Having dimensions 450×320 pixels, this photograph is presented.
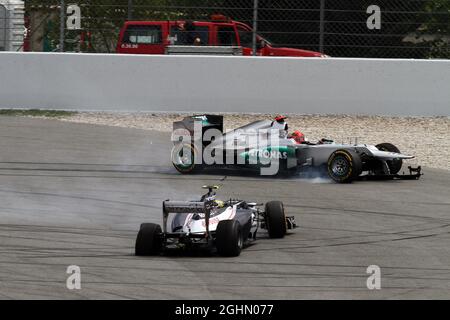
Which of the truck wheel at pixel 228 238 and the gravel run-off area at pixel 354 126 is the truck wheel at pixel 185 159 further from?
the truck wheel at pixel 228 238

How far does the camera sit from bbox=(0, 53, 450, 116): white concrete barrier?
21.3 meters

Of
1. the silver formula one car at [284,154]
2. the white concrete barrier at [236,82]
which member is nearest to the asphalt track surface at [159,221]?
the silver formula one car at [284,154]

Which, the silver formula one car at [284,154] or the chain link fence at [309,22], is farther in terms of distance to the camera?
the chain link fence at [309,22]

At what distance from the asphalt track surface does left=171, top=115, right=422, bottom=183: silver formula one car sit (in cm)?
22

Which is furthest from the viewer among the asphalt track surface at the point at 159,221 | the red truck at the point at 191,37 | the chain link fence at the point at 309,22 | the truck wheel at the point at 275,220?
the red truck at the point at 191,37

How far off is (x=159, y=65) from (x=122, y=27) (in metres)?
2.16

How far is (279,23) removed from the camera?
22.2m

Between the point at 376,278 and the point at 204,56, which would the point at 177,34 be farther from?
the point at 376,278

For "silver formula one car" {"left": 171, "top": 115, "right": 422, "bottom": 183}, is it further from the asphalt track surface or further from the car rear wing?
the car rear wing

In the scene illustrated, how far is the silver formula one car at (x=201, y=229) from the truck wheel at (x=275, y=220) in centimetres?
22

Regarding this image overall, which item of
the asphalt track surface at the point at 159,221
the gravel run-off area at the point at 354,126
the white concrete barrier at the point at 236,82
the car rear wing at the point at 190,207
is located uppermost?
the white concrete barrier at the point at 236,82

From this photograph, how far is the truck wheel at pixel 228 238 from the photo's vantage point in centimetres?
1067

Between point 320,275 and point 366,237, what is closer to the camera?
point 320,275

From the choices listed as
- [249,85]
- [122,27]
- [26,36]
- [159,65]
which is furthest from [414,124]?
[26,36]
